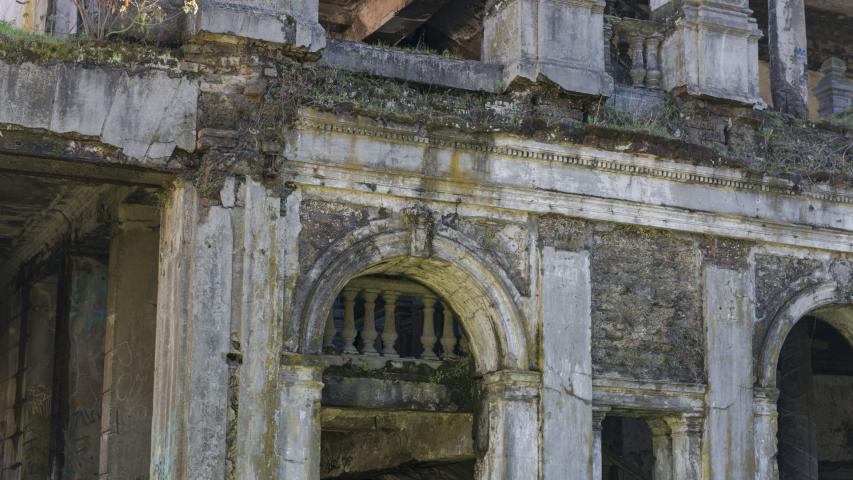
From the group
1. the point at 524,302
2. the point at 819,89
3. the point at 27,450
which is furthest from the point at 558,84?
the point at 27,450

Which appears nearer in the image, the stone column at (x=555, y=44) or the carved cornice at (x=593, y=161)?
the carved cornice at (x=593, y=161)

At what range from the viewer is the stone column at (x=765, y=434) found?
11422 mm

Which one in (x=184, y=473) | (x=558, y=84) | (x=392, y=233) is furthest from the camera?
(x=558, y=84)

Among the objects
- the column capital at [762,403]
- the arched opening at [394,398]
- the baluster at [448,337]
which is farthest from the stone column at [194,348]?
the column capital at [762,403]

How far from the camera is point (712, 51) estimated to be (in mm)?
11922

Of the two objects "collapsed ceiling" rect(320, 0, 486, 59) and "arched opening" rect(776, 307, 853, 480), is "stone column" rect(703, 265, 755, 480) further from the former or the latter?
"collapsed ceiling" rect(320, 0, 486, 59)

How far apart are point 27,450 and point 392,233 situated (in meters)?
5.44

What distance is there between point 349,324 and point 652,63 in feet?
11.8

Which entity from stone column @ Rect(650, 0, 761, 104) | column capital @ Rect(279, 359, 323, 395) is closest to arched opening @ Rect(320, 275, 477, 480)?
column capital @ Rect(279, 359, 323, 395)

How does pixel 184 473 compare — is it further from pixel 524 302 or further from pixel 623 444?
pixel 623 444

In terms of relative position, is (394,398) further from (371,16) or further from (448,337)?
(371,16)

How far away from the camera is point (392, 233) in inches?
409

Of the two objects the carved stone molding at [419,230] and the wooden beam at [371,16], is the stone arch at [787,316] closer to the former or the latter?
the carved stone molding at [419,230]

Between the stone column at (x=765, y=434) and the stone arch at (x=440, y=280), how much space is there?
2235 millimetres
